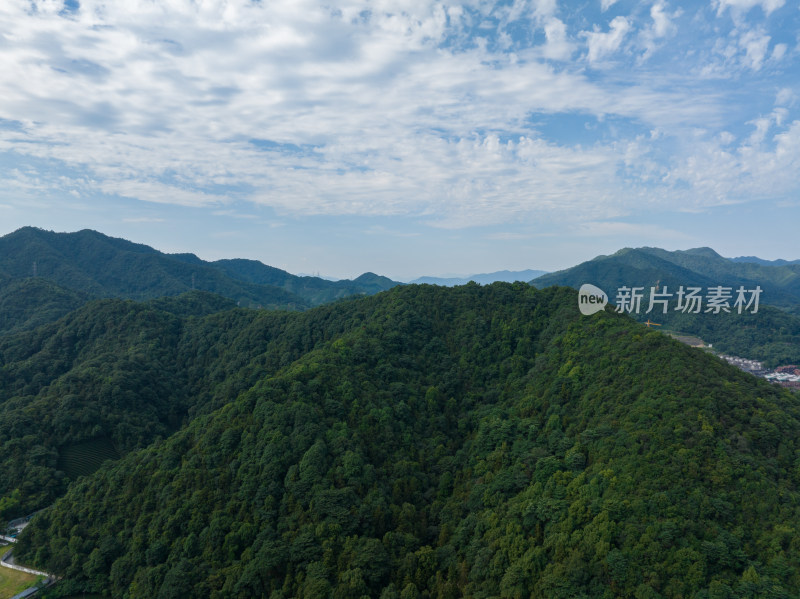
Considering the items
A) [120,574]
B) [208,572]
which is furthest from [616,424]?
[120,574]

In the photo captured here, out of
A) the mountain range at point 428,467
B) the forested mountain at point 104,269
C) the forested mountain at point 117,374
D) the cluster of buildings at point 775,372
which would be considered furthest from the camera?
the forested mountain at point 104,269

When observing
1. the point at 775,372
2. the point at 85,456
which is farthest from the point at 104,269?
the point at 775,372

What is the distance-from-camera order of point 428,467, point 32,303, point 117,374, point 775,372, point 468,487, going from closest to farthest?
point 468,487 < point 428,467 < point 117,374 < point 32,303 < point 775,372

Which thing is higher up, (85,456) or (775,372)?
(775,372)

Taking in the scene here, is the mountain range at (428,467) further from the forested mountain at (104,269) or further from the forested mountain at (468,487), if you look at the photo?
the forested mountain at (104,269)

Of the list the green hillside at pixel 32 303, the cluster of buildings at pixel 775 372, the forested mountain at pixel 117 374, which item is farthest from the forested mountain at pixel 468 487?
the cluster of buildings at pixel 775 372

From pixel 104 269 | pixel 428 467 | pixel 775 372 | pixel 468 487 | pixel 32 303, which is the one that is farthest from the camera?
pixel 104 269

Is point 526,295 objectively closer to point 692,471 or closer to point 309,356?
point 309,356

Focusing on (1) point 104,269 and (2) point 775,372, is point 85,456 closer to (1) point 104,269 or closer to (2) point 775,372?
(2) point 775,372
